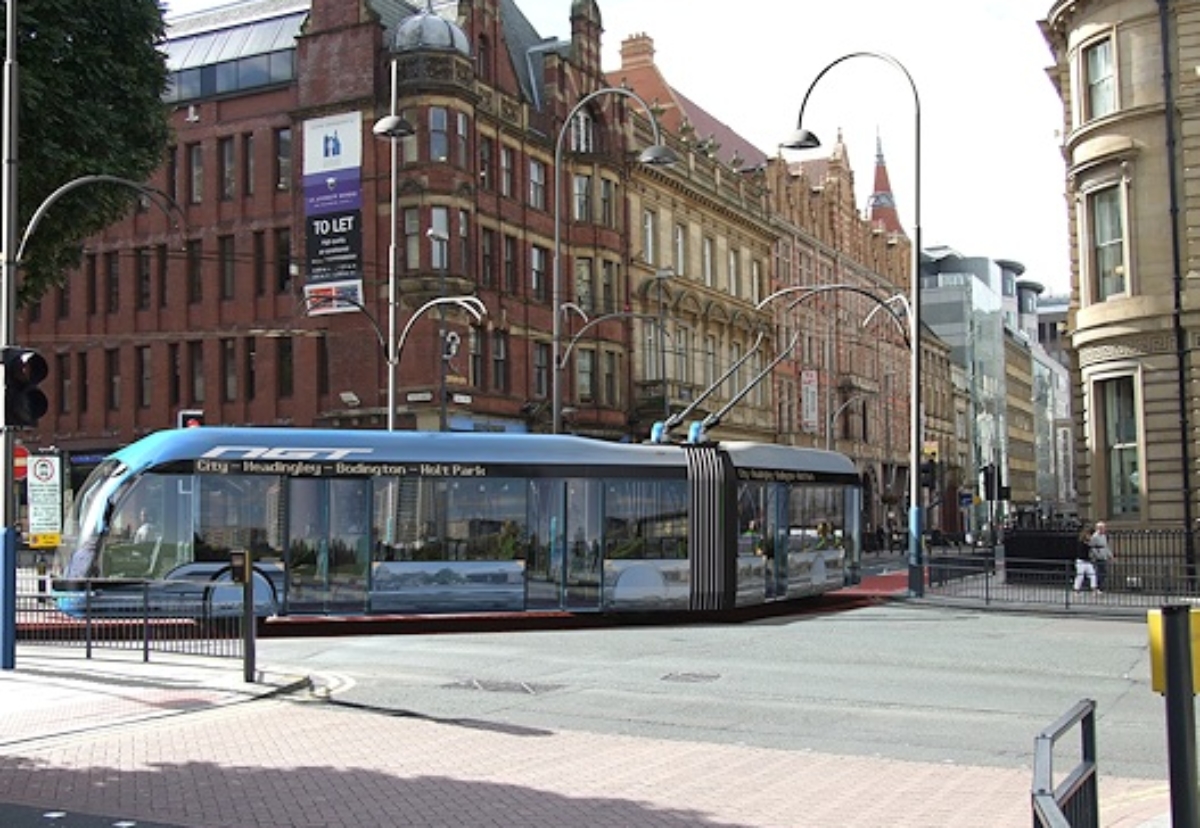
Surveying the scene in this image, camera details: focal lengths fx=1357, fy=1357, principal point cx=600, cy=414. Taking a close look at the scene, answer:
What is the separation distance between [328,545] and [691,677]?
8010mm

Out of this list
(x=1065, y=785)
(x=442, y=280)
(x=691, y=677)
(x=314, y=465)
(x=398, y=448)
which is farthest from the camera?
(x=442, y=280)

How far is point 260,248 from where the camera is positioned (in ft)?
152

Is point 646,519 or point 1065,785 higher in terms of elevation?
point 646,519

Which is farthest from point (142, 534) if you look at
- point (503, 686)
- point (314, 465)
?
point (503, 686)

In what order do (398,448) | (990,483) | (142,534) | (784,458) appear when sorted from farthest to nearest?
(990,483), (784,458), (398,448), (142,534)

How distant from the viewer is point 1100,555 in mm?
29344

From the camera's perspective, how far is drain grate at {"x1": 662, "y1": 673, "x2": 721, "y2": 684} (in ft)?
50.3

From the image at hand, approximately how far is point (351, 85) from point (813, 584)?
84.2 ft

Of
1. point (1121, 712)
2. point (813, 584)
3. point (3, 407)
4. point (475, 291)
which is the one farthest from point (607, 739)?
point (475, 291)

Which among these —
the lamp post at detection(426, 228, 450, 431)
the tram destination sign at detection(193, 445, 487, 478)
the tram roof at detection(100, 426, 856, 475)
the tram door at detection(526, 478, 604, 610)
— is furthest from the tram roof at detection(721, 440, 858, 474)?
the lamp post at detection(426, 228, 450, 431)

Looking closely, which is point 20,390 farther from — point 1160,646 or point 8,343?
point 1160,646

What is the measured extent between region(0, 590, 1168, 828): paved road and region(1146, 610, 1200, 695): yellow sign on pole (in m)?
3.32

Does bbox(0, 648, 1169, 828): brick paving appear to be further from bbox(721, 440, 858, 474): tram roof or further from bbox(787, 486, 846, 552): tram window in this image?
bbox(787, 486, 846, 552): tram window

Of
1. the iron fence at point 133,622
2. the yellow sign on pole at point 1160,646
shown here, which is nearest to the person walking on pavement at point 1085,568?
the iron fence at point 133,622
